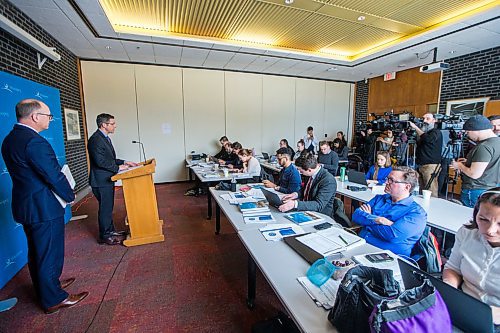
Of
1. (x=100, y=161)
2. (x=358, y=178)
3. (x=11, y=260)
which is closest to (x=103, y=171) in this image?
(x=100, y=161)

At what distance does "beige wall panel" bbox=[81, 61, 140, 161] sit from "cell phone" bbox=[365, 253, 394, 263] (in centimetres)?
636

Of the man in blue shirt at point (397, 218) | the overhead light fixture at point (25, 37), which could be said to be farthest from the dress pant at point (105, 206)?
the man in blue shirt at point (397, 218)

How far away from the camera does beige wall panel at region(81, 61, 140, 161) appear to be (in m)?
6.05

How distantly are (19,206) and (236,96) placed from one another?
6077 millimetres

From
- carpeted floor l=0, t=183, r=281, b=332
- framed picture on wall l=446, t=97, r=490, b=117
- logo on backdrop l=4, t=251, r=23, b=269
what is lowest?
carpeted floor l=0, t=183, r=281, b=332

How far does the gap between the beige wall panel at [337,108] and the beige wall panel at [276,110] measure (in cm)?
136

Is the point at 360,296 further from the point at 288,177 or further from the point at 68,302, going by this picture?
the point at 68,302

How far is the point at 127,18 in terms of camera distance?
13.9 ft

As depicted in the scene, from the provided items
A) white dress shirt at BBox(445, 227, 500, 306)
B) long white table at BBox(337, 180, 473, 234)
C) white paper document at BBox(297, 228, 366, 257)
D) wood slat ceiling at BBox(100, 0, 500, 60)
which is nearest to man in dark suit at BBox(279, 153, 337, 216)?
white paper document at BBox(297, 228, 366, 257)

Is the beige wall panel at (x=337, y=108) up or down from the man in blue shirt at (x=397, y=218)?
up

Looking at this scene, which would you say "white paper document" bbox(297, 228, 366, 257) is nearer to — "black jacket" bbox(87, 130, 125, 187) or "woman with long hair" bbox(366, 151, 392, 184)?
"woman with long hair" bbox(366, 151, 392, 184)

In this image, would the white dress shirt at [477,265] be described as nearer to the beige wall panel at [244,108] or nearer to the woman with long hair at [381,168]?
the woman with long hair at [381,168]

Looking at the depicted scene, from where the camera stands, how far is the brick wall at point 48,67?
10.5 feet

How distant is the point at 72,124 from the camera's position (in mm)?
5367
